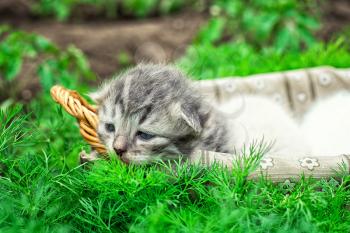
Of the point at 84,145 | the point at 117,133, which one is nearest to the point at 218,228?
the point at 117,133

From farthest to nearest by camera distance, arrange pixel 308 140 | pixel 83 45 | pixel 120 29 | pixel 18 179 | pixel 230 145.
Answer: pixel 120 29, pixel 83 45, pixel 308 140, pixel 230 145, pixel 18 179

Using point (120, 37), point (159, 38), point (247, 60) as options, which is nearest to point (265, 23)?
point (247, 60)

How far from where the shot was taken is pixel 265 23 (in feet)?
18.4

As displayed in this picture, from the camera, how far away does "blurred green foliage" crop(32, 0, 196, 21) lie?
7.27 metres

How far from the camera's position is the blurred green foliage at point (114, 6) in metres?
7.27

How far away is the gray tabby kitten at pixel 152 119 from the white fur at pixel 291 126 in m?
0.45

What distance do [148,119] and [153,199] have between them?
16.7 inches

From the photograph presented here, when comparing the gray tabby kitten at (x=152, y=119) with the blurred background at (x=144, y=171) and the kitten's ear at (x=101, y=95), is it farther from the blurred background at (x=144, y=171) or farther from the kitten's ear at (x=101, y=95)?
the blurred background at (x=144, y=171)

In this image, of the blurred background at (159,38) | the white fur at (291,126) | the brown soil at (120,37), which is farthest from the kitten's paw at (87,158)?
the brown soil at (120,37)

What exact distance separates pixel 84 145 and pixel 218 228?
47.4 inches

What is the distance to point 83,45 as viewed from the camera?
6590 mm

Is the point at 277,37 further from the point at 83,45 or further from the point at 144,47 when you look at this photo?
the point at 83,45

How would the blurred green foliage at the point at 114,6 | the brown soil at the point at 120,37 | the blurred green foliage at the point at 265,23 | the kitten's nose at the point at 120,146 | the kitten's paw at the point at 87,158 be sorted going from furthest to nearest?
1. the blurred green foliage at the point at 114,6
2. the brown soil at the point at 120,37
3. the blurred green foliage at the point at 265,23
4. the kitten's paw at the point at 87,158
5. the kitten's nose at the point at 120,146

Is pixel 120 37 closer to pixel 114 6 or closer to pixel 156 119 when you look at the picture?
pixel 114 6
